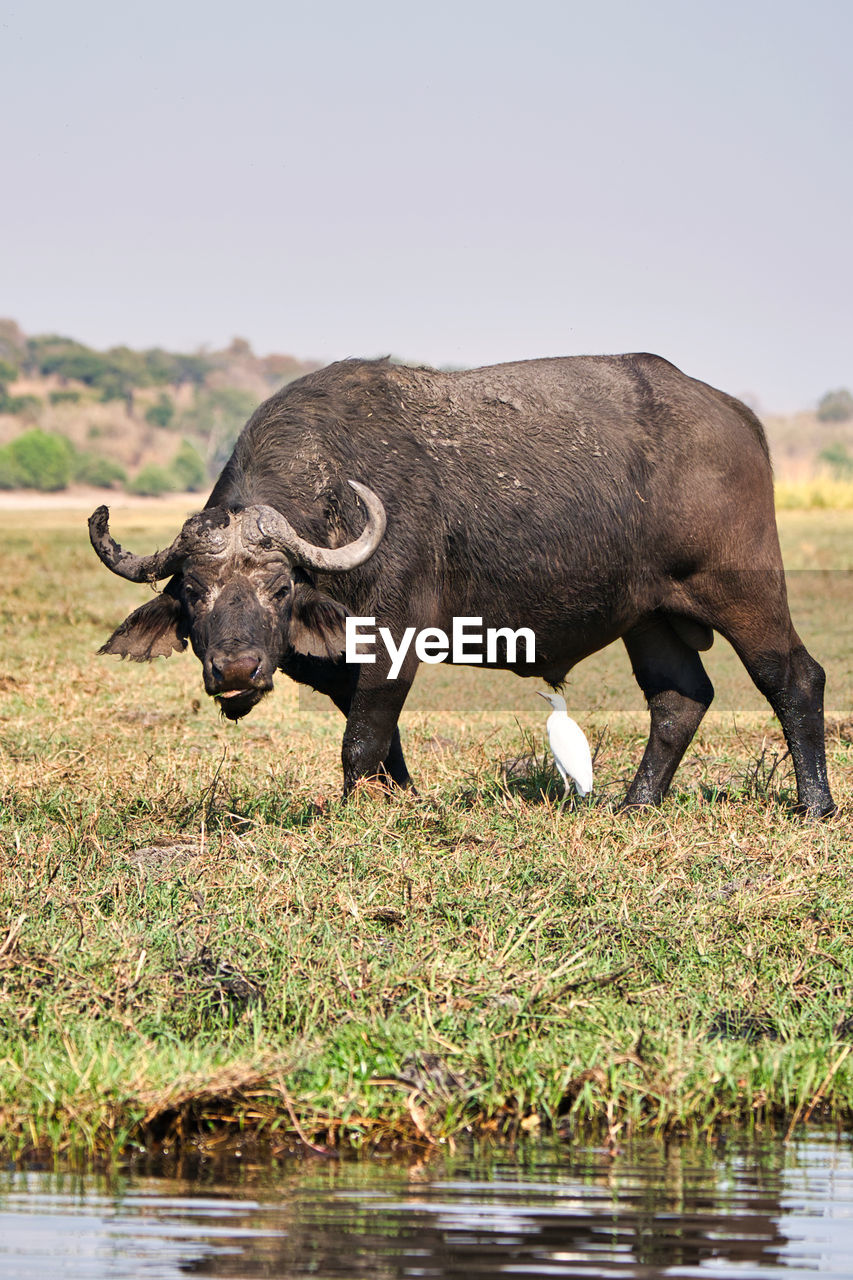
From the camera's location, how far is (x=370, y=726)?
6695 millimetres

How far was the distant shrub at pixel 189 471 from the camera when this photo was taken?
88887 mm

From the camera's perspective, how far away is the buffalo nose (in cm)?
584

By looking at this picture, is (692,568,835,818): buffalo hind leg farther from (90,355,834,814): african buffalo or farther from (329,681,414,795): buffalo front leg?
(329,681,414,795): buffalo front leg

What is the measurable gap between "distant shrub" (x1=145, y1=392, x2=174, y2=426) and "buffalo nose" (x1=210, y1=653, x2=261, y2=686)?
9767 cm

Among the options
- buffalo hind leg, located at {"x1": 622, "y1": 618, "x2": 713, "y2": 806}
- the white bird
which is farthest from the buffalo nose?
buffalo hind leg, located at {"x1": 622, "y1": 618, "x2": 713, "y2": 806}

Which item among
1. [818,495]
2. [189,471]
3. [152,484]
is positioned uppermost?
[189,471]

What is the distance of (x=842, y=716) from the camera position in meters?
10.3

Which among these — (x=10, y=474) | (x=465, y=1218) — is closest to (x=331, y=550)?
(x=465, y=1218)

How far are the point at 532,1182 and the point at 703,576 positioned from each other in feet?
13.4

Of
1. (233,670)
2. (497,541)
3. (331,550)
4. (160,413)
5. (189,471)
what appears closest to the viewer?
(233,670)

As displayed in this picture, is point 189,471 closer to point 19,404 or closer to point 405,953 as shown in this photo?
point 19,404

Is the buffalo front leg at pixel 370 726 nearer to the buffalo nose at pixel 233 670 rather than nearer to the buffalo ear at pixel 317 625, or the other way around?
the buffalo ear at pixel 317 625

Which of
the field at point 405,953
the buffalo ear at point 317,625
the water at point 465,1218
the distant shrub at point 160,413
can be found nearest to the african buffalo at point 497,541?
the buffalo ear at point 317,625

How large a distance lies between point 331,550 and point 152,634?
2.63 ft
